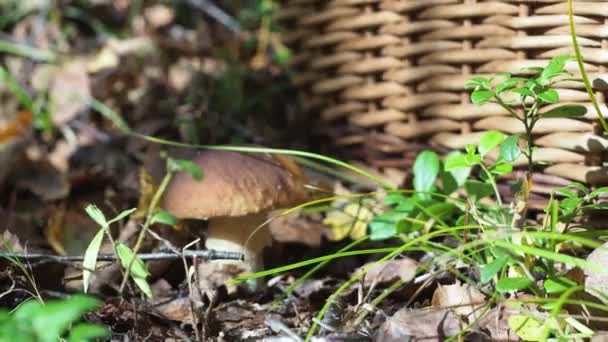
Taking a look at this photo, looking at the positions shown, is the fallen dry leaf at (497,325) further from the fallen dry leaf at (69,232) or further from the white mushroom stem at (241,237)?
the fallen dry leaf at (69,232)

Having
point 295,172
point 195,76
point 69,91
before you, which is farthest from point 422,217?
point 69,91

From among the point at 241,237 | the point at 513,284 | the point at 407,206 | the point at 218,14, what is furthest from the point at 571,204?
the point at 218,14

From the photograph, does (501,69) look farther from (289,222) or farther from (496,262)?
(289,222)

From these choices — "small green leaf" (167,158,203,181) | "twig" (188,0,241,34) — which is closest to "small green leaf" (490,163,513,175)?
"small green leaf" (167,158,203,181)

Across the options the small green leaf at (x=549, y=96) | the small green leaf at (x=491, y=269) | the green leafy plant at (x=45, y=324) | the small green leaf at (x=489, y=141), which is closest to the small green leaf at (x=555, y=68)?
the small green leaf at (x=549, y=96)

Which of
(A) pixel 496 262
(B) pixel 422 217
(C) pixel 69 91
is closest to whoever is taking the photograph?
(A) pixel 496 262

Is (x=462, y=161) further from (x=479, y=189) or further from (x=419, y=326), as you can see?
(x=419, y=326)
